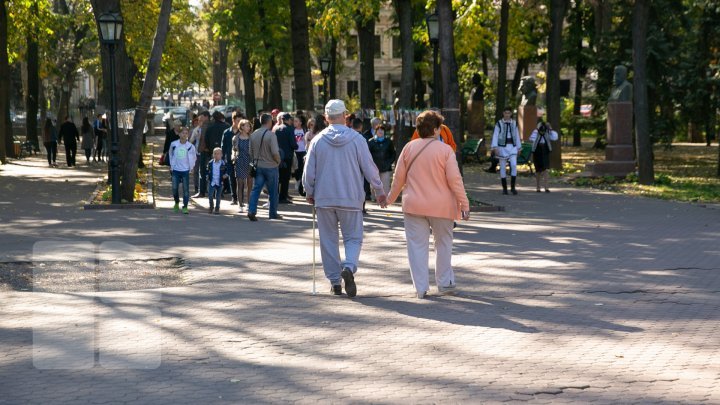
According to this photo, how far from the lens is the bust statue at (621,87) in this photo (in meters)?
27.9

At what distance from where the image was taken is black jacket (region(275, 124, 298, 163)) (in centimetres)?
2117

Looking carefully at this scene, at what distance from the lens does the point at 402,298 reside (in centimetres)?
1091

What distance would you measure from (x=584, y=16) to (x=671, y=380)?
136ft

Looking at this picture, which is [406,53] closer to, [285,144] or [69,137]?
[285,144]

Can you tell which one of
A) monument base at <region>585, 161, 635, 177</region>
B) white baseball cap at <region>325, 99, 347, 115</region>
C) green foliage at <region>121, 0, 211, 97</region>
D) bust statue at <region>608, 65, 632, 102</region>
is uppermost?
green foliage at <region>121, 0, 211, 97</region>

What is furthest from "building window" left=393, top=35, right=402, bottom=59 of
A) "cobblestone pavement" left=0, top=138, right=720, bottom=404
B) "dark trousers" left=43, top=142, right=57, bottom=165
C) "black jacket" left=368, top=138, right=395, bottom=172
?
"cobblestone pavement" left=0, top=138, right=720, bottom=404

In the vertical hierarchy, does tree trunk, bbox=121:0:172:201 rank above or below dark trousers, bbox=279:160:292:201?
above

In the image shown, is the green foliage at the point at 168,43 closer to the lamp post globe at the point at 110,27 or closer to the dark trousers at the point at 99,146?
the dark trousers at the point at 99,146

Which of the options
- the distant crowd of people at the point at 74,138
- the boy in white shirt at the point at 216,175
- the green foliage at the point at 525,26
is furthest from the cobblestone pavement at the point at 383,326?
the green foliage at the point at 525,26

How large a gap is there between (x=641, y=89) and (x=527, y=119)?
7.95 metres

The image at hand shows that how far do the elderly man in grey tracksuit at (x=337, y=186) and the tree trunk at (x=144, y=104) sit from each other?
39.6ft

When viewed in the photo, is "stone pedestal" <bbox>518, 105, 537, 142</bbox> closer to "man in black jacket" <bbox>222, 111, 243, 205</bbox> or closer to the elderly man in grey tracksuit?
"man in black jacket" <bbox>222, 111, 243, 205</bbox>

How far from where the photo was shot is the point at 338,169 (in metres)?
11.0

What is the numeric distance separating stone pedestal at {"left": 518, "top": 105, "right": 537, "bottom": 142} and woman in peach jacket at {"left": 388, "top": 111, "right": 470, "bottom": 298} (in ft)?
76.7
